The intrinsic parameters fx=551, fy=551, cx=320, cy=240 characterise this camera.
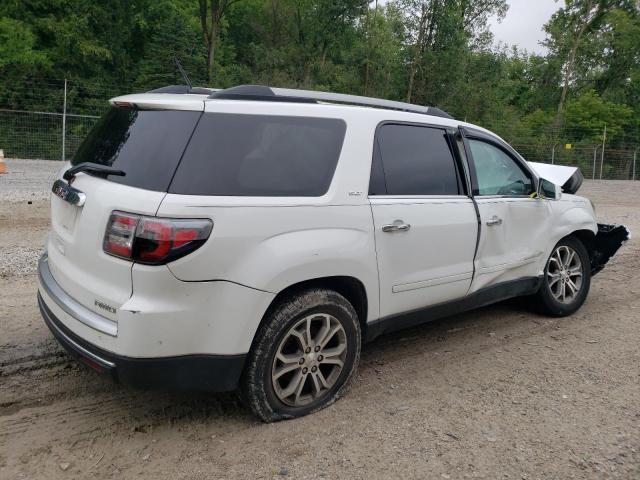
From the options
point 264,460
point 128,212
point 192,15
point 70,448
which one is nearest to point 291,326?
point 264,460

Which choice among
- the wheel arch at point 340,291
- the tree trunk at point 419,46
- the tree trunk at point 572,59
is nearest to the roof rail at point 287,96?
the wheel arch at point 340,291

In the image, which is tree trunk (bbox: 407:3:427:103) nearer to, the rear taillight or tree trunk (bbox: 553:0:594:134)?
tree trunk (bbox: 553:0:594:134)

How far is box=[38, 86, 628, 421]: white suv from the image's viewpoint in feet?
8.93

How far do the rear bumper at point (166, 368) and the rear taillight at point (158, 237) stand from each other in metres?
0.51

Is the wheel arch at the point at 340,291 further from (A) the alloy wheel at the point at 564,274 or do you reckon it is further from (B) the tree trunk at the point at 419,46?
(B) the tree trunk at the point at 419,46

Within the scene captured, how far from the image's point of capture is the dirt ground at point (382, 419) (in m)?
2.87

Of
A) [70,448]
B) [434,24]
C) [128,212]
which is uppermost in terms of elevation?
[434,24]

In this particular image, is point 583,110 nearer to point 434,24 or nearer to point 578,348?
point 434,24

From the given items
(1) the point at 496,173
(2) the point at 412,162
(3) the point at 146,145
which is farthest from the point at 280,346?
(1) the point at 496,173

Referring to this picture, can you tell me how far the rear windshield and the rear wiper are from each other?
0.02 metres

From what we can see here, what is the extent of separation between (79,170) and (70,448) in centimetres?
153

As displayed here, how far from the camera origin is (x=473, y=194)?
13.7ft

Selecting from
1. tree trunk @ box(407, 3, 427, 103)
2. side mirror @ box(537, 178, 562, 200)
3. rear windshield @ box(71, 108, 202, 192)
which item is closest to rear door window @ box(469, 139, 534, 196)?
side mirror @ box(537, 178, 562, 200)

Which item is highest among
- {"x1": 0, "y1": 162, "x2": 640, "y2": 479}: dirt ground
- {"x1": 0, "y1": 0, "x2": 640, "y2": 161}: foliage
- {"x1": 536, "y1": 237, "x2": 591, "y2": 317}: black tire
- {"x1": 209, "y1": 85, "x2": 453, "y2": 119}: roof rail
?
{"x1": 0, "y1": 0, "x2": 640, "y2": 161}: foliage
